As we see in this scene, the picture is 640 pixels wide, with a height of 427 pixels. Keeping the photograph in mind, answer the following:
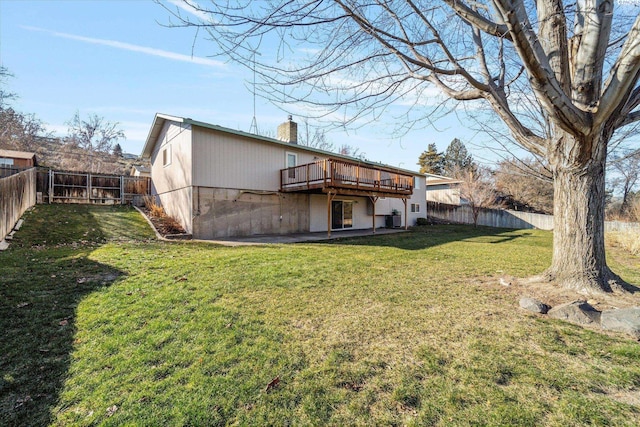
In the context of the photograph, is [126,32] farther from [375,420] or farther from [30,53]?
[30,53]

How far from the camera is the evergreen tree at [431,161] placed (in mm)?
43094

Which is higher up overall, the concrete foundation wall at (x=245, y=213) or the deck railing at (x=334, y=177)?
the deck railing at (x=334, y=177)

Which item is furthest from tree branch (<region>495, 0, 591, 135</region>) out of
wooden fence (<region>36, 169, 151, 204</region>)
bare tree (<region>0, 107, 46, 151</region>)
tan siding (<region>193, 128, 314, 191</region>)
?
bare tree (<region>0, 107, 46, 151</region>)

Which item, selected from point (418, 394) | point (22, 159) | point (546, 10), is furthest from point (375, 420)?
point (22, 159)

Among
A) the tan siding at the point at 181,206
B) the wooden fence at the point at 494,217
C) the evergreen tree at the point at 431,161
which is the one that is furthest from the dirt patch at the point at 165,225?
the evergreen tree at the point at 431,161

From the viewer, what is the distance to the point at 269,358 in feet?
8.38

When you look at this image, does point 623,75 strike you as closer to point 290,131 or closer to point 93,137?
point 290,131

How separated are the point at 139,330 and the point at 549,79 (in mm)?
5503

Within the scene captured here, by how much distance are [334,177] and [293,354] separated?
966 cm

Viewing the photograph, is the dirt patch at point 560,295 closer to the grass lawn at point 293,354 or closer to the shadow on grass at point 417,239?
the grass lawn at point 293,354

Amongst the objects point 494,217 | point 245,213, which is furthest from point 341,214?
point 494,217

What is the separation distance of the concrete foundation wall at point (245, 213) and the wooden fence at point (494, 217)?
1555 cm

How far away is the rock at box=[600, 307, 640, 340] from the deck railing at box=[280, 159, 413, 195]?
9.20 metres

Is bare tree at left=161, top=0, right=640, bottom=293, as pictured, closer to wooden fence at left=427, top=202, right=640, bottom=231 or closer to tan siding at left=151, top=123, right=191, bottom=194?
tan siding at left=151, top=123, right=191, bottom=194
